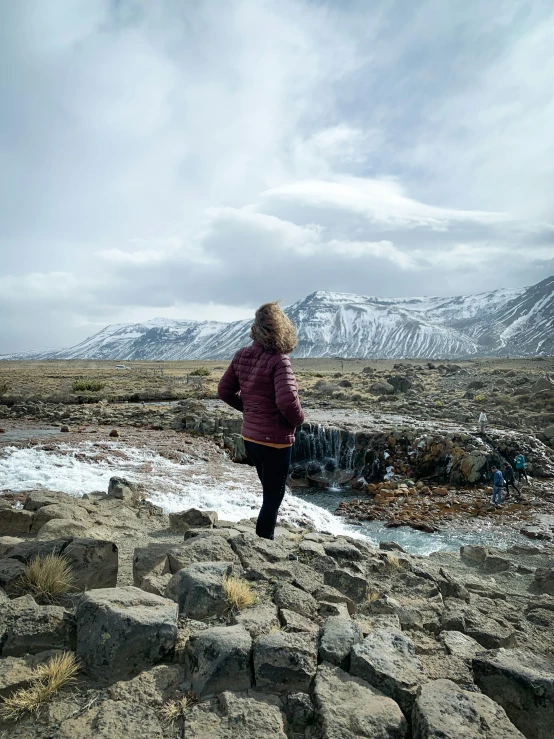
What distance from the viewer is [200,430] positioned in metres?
23.6

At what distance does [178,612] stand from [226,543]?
1621 millimetres

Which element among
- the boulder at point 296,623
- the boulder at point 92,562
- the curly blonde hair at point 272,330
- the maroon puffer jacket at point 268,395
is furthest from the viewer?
the curly blonde hair at point 272,330

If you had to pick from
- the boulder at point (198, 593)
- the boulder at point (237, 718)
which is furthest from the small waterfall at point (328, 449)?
the boulder at point (237, 718)

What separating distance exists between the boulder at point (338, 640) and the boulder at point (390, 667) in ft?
→ 0.21

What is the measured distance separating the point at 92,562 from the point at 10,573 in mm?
766

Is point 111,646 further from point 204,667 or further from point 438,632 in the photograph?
point 438,632

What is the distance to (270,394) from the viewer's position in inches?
200

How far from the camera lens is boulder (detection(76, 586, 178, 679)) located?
10.9 ft

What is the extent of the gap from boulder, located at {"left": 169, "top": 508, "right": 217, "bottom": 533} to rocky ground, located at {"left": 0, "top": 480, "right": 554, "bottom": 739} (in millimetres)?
2104

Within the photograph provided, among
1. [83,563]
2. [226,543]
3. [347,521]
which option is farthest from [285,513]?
[83,563]

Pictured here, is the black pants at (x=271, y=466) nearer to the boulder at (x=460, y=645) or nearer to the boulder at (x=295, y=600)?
the boulder at (x=295, y=600)

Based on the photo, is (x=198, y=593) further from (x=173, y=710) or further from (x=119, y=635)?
(x=173, y=710)

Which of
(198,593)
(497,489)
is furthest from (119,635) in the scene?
(497,489)

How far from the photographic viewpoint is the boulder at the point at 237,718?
293 centimetres
